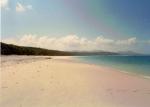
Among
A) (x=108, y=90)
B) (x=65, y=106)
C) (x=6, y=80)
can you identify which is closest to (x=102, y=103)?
(x=65, y=106)

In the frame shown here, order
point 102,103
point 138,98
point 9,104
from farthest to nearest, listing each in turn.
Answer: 1. point 138,98
2. point 102,103
3. point 9,104

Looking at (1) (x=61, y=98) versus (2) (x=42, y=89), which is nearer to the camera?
(1) (x=61, y=98)

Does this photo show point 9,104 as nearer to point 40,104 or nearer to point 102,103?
point 40,104

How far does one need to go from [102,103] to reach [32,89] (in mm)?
1390

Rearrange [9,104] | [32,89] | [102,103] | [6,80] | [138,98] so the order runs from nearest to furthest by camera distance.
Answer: [9,104], [102,103], [138,98], [32,89], [6,80]

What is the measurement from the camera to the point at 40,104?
341 cm

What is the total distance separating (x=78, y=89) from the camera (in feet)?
14.7

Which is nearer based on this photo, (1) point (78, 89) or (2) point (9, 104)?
(2) point (9, 104)

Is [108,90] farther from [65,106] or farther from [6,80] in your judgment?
[6,80]

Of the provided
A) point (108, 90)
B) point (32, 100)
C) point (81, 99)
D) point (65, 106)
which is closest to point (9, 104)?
point (32, 100)

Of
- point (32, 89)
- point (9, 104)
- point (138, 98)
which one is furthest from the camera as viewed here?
point (32, 89)

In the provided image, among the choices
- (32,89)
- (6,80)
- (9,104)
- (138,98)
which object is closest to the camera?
(9,104)

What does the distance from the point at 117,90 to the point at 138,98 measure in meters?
0.62

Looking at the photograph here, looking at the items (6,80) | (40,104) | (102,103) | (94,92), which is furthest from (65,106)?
(6,80)
